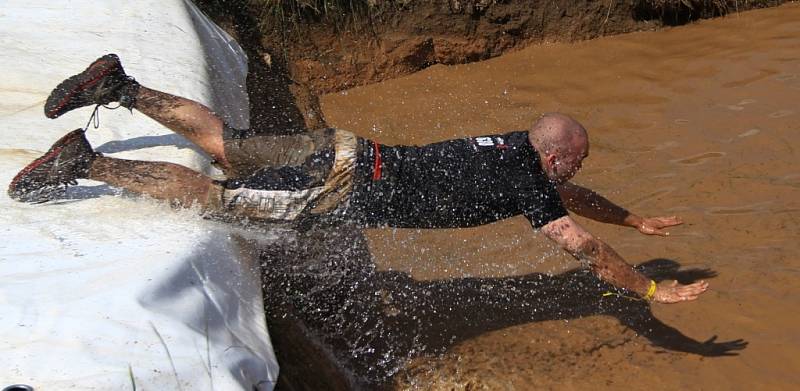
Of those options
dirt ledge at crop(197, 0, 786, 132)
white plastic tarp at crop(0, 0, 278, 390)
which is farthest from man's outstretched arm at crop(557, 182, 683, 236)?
dirt ledge at crop(197, 0, 786, 132)

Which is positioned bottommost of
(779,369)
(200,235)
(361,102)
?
(361,102)

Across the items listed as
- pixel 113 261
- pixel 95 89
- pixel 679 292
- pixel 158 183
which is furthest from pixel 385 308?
pixel 95 89

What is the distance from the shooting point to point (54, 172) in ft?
10.8

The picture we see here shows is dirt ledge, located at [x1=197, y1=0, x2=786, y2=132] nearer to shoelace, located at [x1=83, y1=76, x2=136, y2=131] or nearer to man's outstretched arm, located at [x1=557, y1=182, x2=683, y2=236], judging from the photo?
shoelace, located at [x1=83, y1=76, x2=136, y2=131]

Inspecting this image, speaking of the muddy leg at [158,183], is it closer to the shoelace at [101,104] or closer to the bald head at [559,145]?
the shoelace at [101,104]

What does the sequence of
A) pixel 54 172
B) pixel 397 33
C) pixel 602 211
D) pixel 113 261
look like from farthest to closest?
pixel 397 33, pixel 602 211, pixel 54 172, pixel 113 261

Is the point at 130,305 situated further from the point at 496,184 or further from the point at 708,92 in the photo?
the point at 708,92

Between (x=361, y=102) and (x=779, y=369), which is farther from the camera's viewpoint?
(x=361, y=102)

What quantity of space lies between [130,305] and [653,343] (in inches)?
85.2

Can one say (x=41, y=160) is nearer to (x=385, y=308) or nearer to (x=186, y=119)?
(x=186, y=119)

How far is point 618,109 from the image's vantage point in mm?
5719

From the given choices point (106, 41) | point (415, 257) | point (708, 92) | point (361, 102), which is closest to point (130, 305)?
point (415, 257)

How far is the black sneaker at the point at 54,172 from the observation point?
327 centimetres

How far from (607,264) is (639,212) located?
4.33 feet
